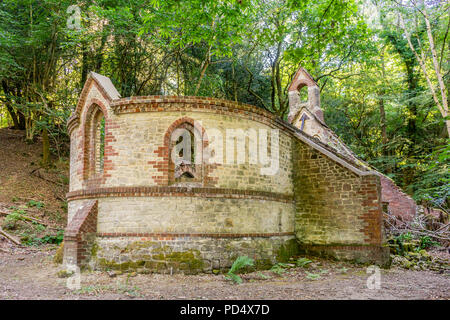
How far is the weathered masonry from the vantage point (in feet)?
29.4

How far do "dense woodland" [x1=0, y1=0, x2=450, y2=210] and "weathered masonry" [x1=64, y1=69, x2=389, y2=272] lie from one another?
274cm

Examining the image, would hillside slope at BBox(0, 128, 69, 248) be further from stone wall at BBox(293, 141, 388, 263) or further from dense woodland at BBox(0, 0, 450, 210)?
stone wall at BBox(293, 141, 388, 263)

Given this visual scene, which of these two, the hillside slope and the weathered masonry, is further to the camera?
the hillside slope

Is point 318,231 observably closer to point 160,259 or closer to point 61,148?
point 160,259

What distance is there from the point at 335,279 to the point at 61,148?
64.6ft

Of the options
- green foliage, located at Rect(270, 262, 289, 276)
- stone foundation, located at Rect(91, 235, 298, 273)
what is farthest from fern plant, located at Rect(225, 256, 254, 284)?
green foliage, located at Rect(270, 262, 289, 276)

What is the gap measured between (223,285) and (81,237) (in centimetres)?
397

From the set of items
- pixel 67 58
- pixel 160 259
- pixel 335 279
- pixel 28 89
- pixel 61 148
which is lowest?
pixel 335 279

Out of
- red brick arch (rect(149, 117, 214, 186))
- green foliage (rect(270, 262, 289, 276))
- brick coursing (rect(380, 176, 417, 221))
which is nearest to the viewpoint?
red brick arch (rect(149, 117, 214, 186))

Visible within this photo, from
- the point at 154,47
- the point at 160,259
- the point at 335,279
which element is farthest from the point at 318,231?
the point at 154,47

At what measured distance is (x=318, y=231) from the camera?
11758 mm

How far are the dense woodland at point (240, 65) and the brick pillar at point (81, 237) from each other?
5.76m

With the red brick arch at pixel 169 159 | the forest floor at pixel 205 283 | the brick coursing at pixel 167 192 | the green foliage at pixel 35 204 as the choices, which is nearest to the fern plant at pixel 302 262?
the forest floor at pixel 205 283

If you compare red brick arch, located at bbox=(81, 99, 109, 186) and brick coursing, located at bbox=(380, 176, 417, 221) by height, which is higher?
red brick arch, located at bbox=(81, 99, 109, 186)
